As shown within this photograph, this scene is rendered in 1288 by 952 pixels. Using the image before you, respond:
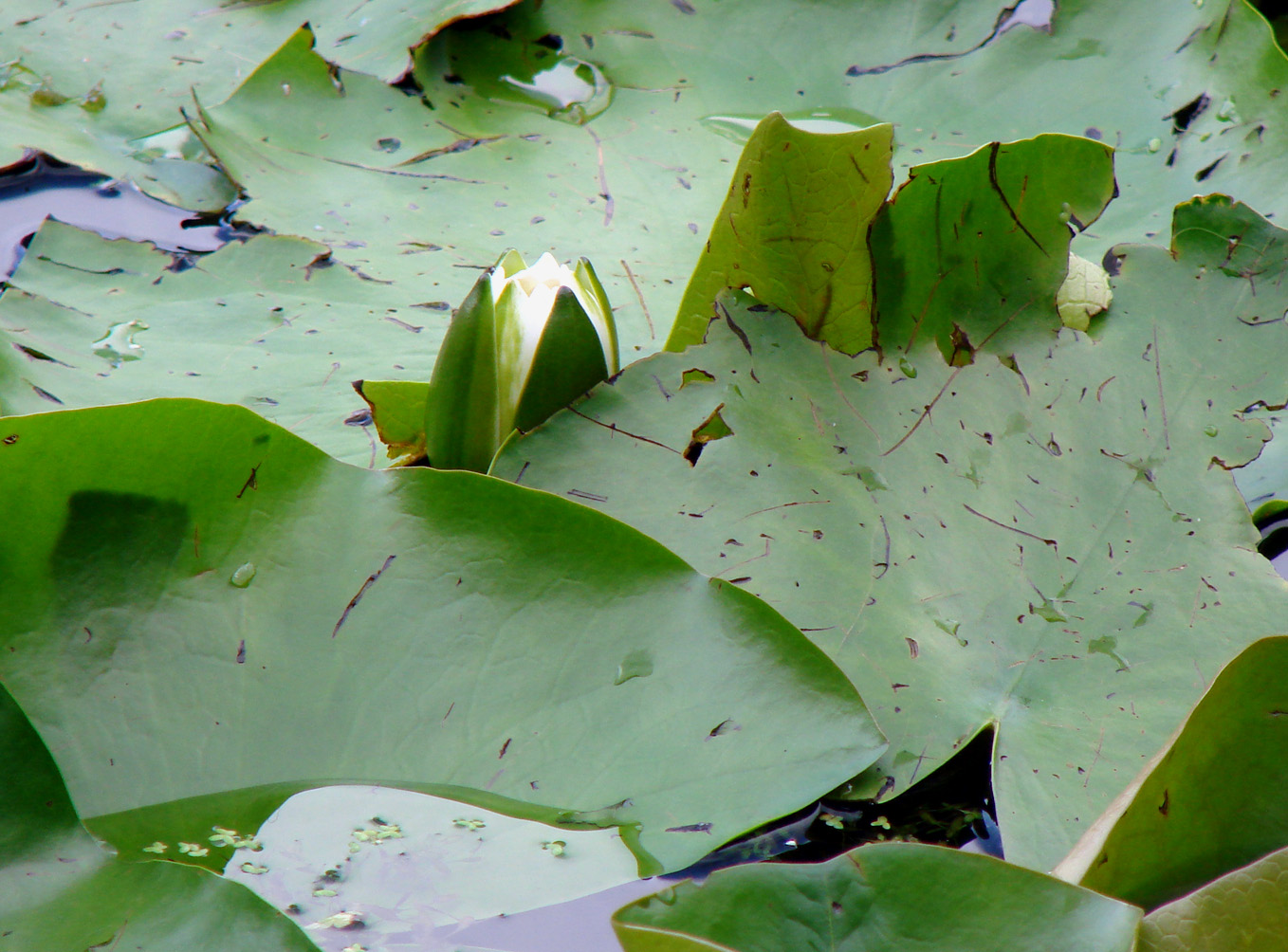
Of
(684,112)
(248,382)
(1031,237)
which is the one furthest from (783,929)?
(684,112)

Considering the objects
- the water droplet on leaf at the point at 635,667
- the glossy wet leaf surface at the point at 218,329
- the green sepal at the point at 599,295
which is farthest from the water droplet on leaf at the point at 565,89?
the water droplet on leaf at the point at 635,667

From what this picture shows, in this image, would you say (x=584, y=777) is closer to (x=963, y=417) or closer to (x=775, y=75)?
(x=963, y=417)

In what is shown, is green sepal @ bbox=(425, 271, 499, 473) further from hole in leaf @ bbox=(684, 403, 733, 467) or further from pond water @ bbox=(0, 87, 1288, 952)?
pond water @ bbox=(0, 87, 1288, 952)

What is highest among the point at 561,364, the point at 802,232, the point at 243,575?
the point at 802,232

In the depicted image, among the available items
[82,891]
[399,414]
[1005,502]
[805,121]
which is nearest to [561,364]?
[399,414]

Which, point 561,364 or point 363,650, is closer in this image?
point 363,650

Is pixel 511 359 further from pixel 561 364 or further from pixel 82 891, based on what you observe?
pixel 82 891
